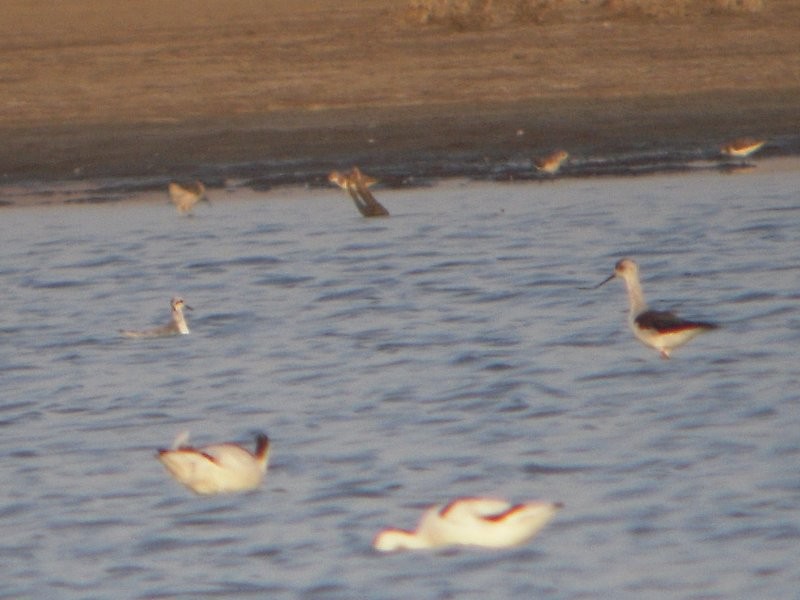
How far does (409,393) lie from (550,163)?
749 centimetres

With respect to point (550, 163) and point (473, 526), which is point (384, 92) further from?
point (473, 526)

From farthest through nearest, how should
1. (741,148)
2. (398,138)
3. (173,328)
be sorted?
1. (398,138)
2. (741,148)
3. (173,328)

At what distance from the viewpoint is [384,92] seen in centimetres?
2098

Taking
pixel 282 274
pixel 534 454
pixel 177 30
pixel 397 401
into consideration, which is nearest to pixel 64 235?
pixel 282 274

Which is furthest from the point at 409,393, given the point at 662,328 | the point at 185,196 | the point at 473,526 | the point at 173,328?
the point at 185,196

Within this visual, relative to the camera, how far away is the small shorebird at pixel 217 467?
24.1 ft

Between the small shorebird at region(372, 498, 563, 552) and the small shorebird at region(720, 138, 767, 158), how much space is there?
10.8m

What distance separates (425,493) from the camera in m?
7.41

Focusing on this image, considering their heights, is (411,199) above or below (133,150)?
below

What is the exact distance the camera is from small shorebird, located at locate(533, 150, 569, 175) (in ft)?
54.3

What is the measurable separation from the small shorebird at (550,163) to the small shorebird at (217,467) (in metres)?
9.29

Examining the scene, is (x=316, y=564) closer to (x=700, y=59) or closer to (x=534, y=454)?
(x=534, y=454)

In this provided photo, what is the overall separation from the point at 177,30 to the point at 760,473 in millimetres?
20920

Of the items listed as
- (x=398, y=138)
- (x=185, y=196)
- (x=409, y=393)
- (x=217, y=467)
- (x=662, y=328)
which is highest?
(x=398, y=138)
